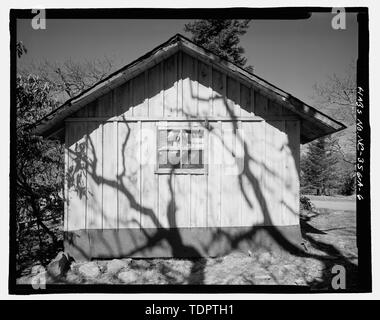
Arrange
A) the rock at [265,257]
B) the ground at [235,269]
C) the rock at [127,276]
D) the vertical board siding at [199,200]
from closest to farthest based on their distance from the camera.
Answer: the ground at [235,269], the rock at [127,276], the rock at [265,257], the vertical board siding at [199,200]

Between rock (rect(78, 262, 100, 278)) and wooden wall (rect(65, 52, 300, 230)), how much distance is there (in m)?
0.82

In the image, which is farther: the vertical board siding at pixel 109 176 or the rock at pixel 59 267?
the vertical board siding at pixel 109 176

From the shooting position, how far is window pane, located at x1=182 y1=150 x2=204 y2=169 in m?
5.80

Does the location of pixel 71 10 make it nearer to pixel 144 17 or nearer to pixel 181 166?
pixel 144 17

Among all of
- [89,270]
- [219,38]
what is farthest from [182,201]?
A: [219,38]

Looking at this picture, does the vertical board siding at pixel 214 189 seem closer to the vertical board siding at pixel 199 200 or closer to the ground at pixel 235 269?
the vertical board siding at pixel 199 200

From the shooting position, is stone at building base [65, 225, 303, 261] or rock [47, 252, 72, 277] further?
stone at building base [65, 225, 303, 261]

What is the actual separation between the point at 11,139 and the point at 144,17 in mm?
2460

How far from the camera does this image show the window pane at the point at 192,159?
580 centimetres

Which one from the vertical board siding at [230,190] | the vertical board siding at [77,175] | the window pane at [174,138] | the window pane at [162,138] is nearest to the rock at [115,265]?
the vertical board siding at [77,175]

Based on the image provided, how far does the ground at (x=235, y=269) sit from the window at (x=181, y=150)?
2.05 m

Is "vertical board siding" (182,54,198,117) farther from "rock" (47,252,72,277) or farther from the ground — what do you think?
"rock" (47,252,72,277)

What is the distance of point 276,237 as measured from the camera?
5914 millimetres

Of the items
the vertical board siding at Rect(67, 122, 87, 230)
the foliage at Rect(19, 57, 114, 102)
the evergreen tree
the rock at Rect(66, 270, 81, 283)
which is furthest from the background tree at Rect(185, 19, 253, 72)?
the rock at Rect(66, 270, 81, 283)
